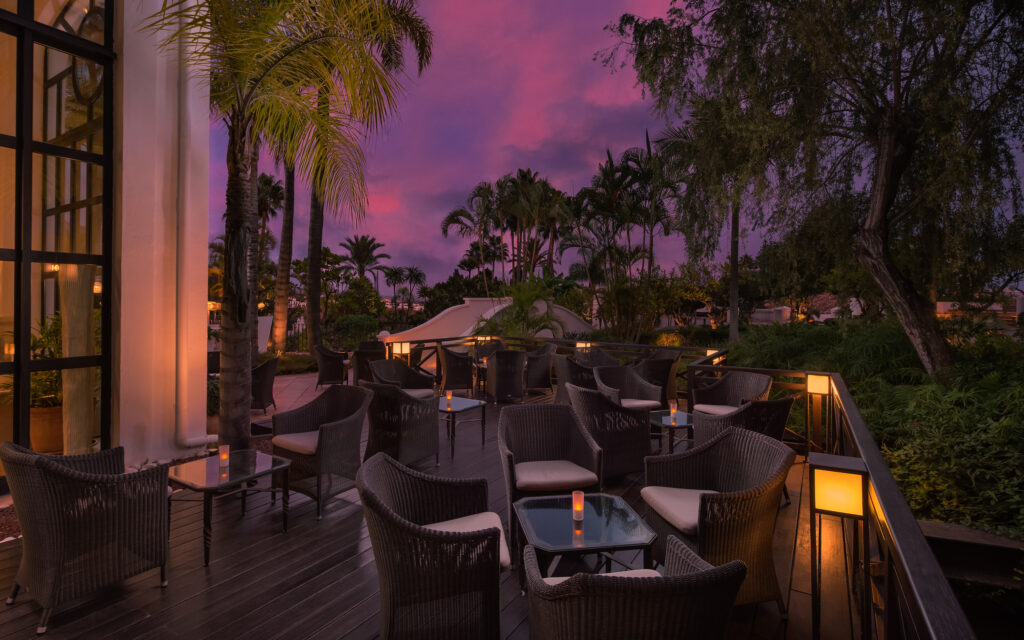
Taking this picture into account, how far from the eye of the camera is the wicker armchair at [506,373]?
23.0ft

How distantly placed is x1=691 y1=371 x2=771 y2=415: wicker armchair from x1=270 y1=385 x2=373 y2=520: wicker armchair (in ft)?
9.98

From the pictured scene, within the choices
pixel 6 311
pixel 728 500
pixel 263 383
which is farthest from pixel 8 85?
pixel 728 500

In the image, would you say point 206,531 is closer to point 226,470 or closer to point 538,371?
point 226,470

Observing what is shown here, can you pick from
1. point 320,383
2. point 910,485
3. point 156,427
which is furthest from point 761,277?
point 156,427

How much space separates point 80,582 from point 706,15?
8.25 meters

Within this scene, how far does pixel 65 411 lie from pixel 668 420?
15.4ft

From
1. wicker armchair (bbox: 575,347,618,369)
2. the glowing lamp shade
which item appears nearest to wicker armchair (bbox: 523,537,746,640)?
the glowing lamp shade

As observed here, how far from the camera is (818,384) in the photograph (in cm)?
438

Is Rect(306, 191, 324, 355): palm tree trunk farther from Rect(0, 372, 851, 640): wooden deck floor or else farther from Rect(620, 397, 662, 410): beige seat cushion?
Rect(0, 372, 851, 640): wooden deck floor

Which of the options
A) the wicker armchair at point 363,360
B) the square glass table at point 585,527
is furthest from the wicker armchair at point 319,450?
the wicker armchair at point 363,360

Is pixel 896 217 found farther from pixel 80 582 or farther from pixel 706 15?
pixel 80 582

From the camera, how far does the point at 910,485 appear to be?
4980mm

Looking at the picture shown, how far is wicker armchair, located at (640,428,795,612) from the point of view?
2152mm

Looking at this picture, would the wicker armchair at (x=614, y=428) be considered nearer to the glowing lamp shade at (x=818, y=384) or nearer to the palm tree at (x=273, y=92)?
the glowing lamp shade at (x=818, y=384)
